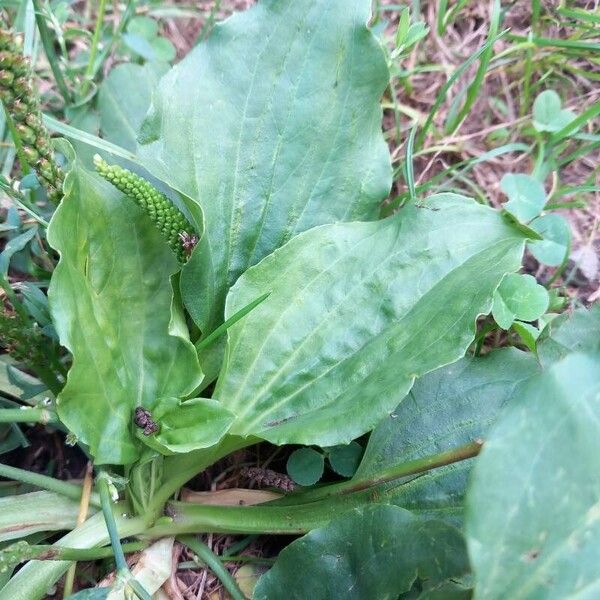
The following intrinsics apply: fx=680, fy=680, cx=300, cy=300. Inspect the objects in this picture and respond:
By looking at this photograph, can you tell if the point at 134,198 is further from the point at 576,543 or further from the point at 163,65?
the point at 576,543

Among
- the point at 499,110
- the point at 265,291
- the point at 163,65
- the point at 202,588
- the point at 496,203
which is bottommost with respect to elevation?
the point at 202,588

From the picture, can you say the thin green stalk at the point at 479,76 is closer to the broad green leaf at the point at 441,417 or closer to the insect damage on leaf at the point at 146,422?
the broad green leaf at the point at 441,417

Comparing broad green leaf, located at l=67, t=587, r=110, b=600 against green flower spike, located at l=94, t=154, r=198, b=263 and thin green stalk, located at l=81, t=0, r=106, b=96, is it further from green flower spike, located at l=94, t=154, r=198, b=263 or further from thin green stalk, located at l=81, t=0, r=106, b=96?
thin green stalk, located at l=81, t=0, r=106, b=96

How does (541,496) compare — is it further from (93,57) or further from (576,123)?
(93,57)

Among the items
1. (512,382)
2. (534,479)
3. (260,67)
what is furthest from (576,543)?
(260,67)

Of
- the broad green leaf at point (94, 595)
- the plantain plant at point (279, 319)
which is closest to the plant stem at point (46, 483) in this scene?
the plantain plant at point (279, 319)

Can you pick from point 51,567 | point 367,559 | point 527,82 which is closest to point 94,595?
point 51,567
